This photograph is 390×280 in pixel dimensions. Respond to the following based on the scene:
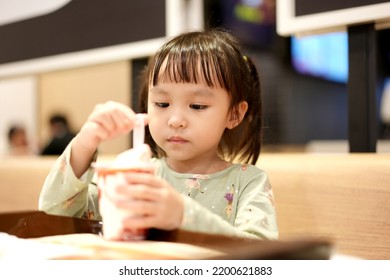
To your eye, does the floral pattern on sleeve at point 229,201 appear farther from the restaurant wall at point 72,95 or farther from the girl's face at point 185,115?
the restaurant wall at point 72,95

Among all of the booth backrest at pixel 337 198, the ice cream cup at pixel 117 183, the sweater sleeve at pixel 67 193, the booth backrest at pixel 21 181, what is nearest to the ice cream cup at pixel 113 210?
the ice cream cup at pixel 117 183

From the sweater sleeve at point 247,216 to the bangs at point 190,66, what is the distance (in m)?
0.17

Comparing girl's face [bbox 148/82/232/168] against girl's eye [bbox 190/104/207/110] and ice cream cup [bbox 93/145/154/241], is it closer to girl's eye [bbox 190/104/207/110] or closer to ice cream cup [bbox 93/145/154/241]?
girl's eye [bbox 190/104/207/110]

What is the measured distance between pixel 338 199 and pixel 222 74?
0.30 m

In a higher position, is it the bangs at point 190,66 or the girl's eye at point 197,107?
the bangs at point 190,66

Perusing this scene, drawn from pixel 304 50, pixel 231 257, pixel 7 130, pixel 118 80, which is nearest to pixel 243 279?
pixel 231 257

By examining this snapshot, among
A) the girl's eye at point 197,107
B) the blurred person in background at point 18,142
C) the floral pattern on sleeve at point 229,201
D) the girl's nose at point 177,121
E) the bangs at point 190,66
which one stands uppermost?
the bangs at point 190,66

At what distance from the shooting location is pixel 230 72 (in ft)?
2.56

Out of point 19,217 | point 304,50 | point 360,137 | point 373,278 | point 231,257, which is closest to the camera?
point 231,257

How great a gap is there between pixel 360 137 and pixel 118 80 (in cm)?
134

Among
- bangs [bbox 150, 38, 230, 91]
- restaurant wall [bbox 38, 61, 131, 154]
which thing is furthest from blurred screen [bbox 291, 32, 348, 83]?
bangs [bbox 150, 38, 230, 91]

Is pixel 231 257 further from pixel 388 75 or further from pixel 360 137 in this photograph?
pixel 388 75

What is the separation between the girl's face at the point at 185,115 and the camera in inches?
28.7

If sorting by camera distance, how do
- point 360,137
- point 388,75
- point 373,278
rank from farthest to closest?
point 388,75
point 360,137
point 373,278
